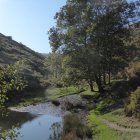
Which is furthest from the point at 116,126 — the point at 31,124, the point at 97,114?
the point at 31,124

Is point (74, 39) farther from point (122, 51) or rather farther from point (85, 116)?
point (85, 116)

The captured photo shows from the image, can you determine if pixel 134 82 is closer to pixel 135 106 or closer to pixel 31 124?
pixel 31 124

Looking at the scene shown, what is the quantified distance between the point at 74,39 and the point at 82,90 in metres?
11.7

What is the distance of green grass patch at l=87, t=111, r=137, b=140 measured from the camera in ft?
80.2

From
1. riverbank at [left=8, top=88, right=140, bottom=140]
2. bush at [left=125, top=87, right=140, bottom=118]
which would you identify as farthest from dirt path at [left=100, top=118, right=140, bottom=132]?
bush at [left=125, top=87, right=140, bottom=118]

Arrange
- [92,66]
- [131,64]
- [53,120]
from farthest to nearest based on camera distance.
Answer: [131,64] < [92,66] < [53,120]

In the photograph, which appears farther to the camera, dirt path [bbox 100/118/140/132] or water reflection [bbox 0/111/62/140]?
water reflection [bbox 0/111/62/140]

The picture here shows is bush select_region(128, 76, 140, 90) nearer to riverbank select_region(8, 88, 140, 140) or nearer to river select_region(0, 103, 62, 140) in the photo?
riverbank select_region(8, 88, 140, 140)

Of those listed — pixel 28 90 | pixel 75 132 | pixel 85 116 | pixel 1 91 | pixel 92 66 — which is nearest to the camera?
pixel 1 91

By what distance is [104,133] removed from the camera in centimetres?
2694

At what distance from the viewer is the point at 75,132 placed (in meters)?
27.2

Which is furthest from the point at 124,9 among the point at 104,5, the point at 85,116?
the point at 85,116

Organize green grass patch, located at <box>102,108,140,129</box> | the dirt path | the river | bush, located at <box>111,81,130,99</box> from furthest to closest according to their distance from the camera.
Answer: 1. bush, located at <box>111,81,130,99</box>
2. the river
3. green grass patch, located at <box>102,108,140,129</box>
4. the dirt path

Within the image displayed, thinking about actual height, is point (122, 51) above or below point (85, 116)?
above
